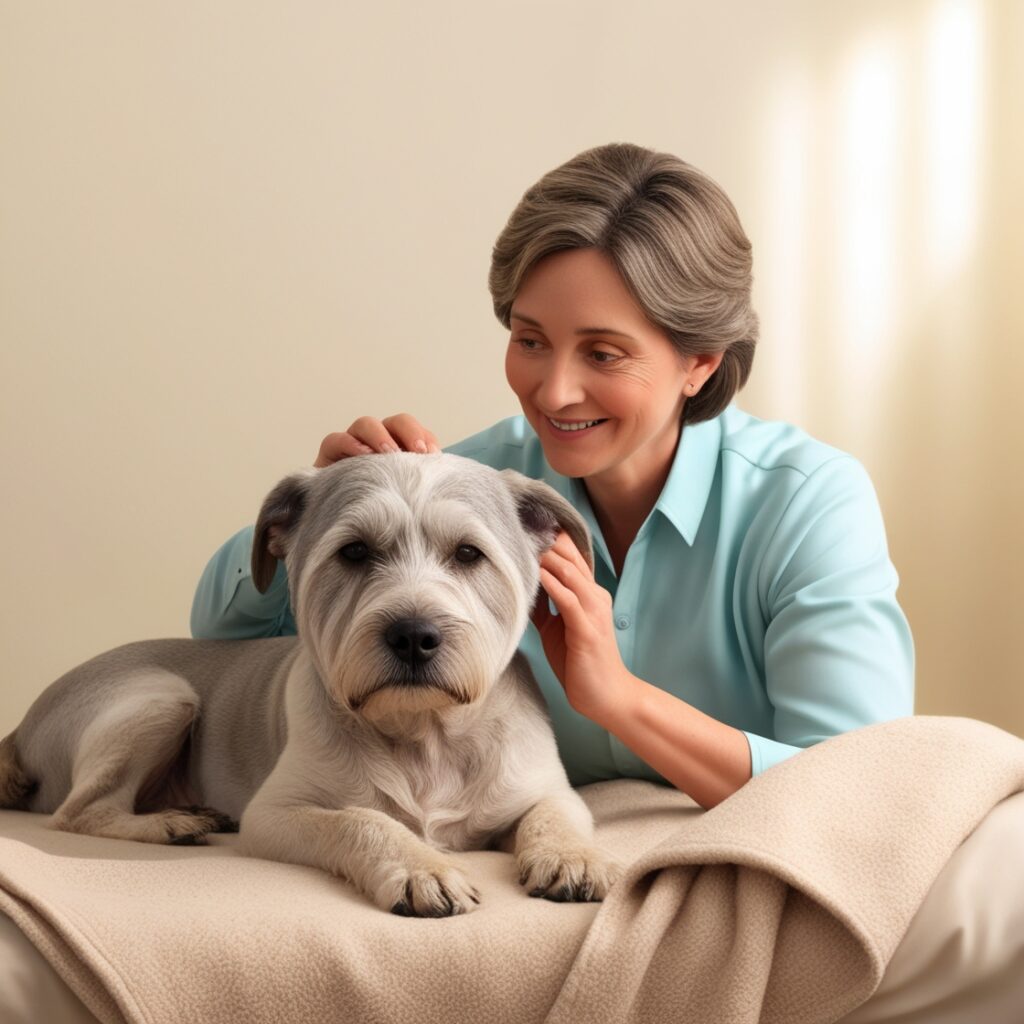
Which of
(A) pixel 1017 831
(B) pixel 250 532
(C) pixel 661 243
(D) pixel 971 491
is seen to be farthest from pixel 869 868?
(D) pixel 971 491

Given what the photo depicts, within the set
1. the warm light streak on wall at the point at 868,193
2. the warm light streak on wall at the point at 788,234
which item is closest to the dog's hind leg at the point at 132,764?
the warm light streak on wall at the point at 788,234

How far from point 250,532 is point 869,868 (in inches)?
67.8

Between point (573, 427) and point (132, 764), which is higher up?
point (573, 427)

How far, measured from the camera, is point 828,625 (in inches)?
101

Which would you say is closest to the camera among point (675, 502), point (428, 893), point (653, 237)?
point (428, 893)

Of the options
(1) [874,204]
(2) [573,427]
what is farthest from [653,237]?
(1) [874,204]

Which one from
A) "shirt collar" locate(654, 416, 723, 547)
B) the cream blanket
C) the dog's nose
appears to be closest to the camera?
the cream blanket

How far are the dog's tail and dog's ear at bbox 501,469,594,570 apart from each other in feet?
4.25

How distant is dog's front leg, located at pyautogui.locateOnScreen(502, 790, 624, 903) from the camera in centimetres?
198

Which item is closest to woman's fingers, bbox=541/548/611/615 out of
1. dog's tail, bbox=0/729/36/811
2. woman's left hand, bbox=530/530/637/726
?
woman's left hand, bbox=530/530/637/726

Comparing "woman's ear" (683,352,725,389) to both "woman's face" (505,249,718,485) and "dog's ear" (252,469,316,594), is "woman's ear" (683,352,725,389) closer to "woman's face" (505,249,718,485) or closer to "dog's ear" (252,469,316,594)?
"woman's face" (505,249,718,485)

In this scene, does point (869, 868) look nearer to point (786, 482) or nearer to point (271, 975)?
point (271, 975)

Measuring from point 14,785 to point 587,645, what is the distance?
1.40 metres

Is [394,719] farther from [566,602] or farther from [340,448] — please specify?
[340,448]
